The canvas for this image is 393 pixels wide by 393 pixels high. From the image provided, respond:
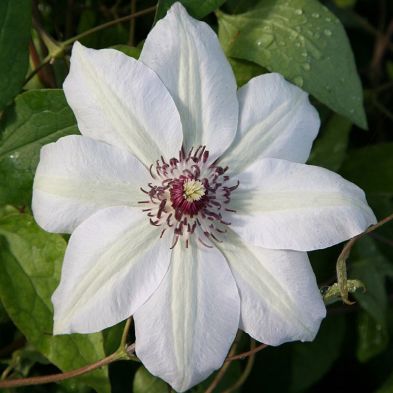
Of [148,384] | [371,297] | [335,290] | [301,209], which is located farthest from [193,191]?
[371,297]

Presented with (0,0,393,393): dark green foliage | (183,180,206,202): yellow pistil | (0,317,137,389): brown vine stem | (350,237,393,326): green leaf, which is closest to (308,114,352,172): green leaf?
(0,0,393,393): dark green foliage

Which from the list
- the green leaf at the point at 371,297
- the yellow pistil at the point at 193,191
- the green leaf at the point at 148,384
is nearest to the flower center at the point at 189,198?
the yellow pistil at the point at 193,191

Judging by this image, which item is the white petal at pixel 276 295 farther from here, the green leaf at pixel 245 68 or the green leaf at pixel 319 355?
the green leaf at pixel 319 355

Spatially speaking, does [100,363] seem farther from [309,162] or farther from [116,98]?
[309,162]

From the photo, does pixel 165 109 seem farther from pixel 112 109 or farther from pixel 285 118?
pixel 285 118

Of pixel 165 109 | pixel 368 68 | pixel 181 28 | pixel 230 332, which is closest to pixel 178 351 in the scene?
pixel 230 332

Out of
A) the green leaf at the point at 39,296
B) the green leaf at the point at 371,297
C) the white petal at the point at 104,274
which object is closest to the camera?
the white petal at the point at 104,274
